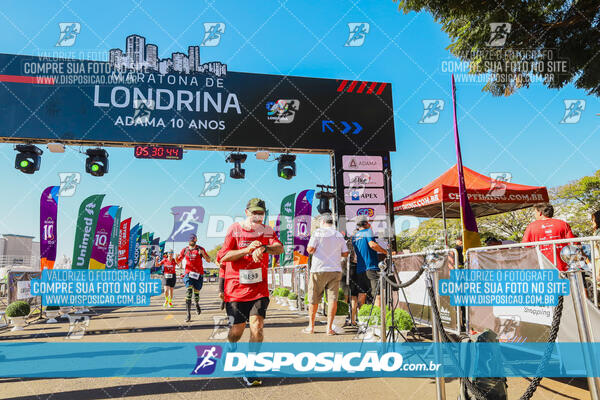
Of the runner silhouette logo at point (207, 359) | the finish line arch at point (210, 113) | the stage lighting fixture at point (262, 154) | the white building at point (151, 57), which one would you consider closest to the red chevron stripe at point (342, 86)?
the finish line arch at point (210, 113)

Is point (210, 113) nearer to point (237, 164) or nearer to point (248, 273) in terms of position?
point (237, 164)

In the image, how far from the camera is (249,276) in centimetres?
434

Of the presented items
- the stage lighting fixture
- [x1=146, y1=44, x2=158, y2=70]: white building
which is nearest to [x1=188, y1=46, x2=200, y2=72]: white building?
[x1=146, y1=44, x2=158, y2=70]: white building

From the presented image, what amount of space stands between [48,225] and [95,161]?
261 cm

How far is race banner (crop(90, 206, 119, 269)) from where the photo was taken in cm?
1322

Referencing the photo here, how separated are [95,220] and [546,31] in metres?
13.9

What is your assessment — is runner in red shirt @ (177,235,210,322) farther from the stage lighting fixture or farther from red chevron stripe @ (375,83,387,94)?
red chevron stripe @ (375,83,387,94)

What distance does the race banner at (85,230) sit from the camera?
12758mm

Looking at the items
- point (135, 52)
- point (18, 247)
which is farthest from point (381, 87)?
point (18, 247)

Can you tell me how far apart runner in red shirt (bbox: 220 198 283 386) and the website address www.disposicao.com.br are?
39cm

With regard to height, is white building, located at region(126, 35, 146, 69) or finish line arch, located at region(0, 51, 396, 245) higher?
white building, located at region(126, 35, 146, 69)

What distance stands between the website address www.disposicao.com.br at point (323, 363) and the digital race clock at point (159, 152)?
7.98 metres

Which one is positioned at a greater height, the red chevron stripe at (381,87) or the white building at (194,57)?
the white building at (194,57)

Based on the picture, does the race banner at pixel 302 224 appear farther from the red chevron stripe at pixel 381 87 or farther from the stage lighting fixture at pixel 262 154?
the red chevron stripe at pixel 381 87
